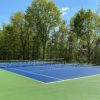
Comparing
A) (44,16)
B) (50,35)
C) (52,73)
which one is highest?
(44,16)

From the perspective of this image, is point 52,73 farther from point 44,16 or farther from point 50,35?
point 50,35

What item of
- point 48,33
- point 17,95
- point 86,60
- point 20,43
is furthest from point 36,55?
point 17,95

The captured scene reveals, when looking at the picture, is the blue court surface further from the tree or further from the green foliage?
the tree

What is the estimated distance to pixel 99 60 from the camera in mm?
35688

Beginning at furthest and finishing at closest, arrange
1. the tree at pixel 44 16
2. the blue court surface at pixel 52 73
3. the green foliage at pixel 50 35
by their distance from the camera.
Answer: the tree at pixel 44 16
the green foliage at pixel 50 35
the blue court surface at pixel 52 73

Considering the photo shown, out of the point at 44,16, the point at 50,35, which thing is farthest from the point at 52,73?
the point at 50,35

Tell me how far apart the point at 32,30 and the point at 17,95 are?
29879 mm

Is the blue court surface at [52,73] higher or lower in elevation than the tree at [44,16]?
lower

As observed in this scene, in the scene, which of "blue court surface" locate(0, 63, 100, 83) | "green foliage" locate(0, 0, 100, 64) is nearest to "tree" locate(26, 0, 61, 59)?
"green foliage" locate(0, 0, 100, 64)

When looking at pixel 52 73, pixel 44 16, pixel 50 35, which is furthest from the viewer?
pixel 50 35

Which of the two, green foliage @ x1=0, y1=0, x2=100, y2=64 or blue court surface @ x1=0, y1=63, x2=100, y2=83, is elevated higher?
green foliage @ x1=0, y1=0, x2=100, y2=64

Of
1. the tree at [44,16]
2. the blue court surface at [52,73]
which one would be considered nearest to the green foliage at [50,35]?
the tree at [44,16]

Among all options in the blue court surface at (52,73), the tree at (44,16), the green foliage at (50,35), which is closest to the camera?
the blue court surface at (52,73)

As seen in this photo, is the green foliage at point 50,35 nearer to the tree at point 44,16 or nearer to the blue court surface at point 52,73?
the tree at point 44,16
